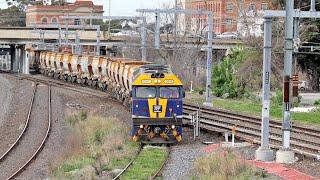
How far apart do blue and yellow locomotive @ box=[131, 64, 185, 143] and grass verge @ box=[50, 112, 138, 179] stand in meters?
0.76

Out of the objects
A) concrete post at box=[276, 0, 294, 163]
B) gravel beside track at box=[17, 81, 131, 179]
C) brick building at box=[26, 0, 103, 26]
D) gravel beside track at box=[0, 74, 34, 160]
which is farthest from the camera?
brick building at box=[26, 0, 103, 26]

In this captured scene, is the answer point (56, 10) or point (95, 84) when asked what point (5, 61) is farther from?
point (95, 84)

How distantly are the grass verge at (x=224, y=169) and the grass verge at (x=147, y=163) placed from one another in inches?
50.3

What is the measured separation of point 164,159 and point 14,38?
7089 cm

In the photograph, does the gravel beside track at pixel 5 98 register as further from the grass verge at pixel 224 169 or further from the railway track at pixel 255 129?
the grass verge at pixel 224 169

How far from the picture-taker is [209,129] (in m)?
26.3

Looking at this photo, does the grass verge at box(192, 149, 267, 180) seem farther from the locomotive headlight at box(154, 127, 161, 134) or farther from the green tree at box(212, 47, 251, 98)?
the green tree at box(212, 47, 251, 98)

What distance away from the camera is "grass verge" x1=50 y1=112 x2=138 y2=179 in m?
18.8

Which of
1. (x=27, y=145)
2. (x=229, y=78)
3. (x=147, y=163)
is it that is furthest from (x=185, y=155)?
(x=229, y=78)

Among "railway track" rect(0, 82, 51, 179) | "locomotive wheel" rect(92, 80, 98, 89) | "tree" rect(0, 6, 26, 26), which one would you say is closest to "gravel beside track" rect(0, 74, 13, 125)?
"railway track" rect(0, 82, 51, 179)

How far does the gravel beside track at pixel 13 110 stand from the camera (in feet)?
88.5

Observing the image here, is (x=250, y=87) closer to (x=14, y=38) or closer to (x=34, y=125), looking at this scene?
(x=34, y=125)

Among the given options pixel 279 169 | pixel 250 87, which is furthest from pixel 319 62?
pixel 279 169

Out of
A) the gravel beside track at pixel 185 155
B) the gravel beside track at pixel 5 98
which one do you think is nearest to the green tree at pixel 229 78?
the gravel beside track at pixel 5 98
